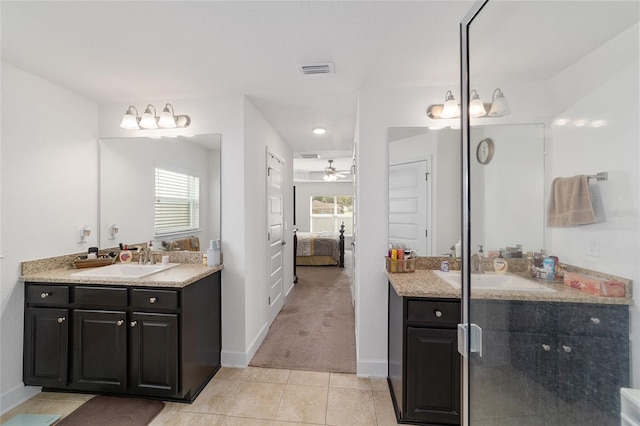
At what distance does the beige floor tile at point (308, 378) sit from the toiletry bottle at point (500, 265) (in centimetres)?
174

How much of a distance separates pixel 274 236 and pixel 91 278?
6.12 feet

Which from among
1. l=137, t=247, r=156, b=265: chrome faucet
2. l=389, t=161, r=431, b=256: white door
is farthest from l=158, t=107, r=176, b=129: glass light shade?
l=389, t=161, r=431, b=256: white door

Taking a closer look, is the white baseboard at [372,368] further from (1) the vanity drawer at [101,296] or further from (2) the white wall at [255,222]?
(1) the vanity drawer at [101,296]

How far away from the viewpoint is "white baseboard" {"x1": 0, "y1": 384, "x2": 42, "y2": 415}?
1.87 metres

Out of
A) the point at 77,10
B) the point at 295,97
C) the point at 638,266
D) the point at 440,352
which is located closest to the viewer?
the point at 638,266

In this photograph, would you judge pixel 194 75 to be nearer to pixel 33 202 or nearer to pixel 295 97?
pixel 295 97

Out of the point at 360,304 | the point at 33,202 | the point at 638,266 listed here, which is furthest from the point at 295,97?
the point at 638,266

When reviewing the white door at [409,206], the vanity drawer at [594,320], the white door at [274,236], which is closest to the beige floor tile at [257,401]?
the white door at [274,236]

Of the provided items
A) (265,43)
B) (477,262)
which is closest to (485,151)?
(477,262)

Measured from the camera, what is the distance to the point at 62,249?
2287 mm

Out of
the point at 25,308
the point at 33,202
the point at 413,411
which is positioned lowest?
the point at 413,411

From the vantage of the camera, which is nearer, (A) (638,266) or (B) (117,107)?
(A) (638,266)

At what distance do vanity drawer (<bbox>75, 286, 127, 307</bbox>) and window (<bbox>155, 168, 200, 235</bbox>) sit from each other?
74 centimetres

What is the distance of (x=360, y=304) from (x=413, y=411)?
0.81 m
